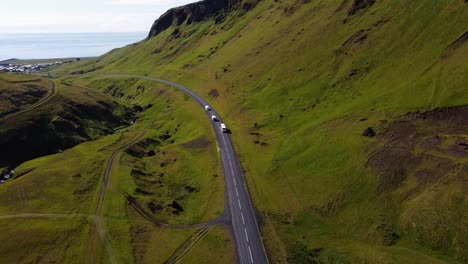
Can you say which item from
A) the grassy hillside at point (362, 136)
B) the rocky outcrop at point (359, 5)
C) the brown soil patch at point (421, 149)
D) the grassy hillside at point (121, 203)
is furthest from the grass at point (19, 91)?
the rocky outcrop at point (359, 5)

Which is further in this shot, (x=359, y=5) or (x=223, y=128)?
(x=359, y=5)

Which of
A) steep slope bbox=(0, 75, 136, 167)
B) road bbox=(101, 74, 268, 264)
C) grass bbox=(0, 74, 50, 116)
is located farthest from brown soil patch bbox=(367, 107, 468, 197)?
grass bbox=(0, 74, 50, 116)

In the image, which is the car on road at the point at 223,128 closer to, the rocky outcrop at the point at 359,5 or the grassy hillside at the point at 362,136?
the grassy hillside at the point at 362,136

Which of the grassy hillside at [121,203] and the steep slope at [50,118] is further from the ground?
the steep slope at [50,118]

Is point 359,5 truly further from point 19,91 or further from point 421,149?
point 19,91

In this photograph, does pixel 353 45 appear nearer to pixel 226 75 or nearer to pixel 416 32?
pixel 416 32

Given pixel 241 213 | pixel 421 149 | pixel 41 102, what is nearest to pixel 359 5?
pixel 421 149

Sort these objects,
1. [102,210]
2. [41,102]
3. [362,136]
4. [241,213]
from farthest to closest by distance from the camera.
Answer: [41,102] → [362,136] → [102,210] → [241,213]
